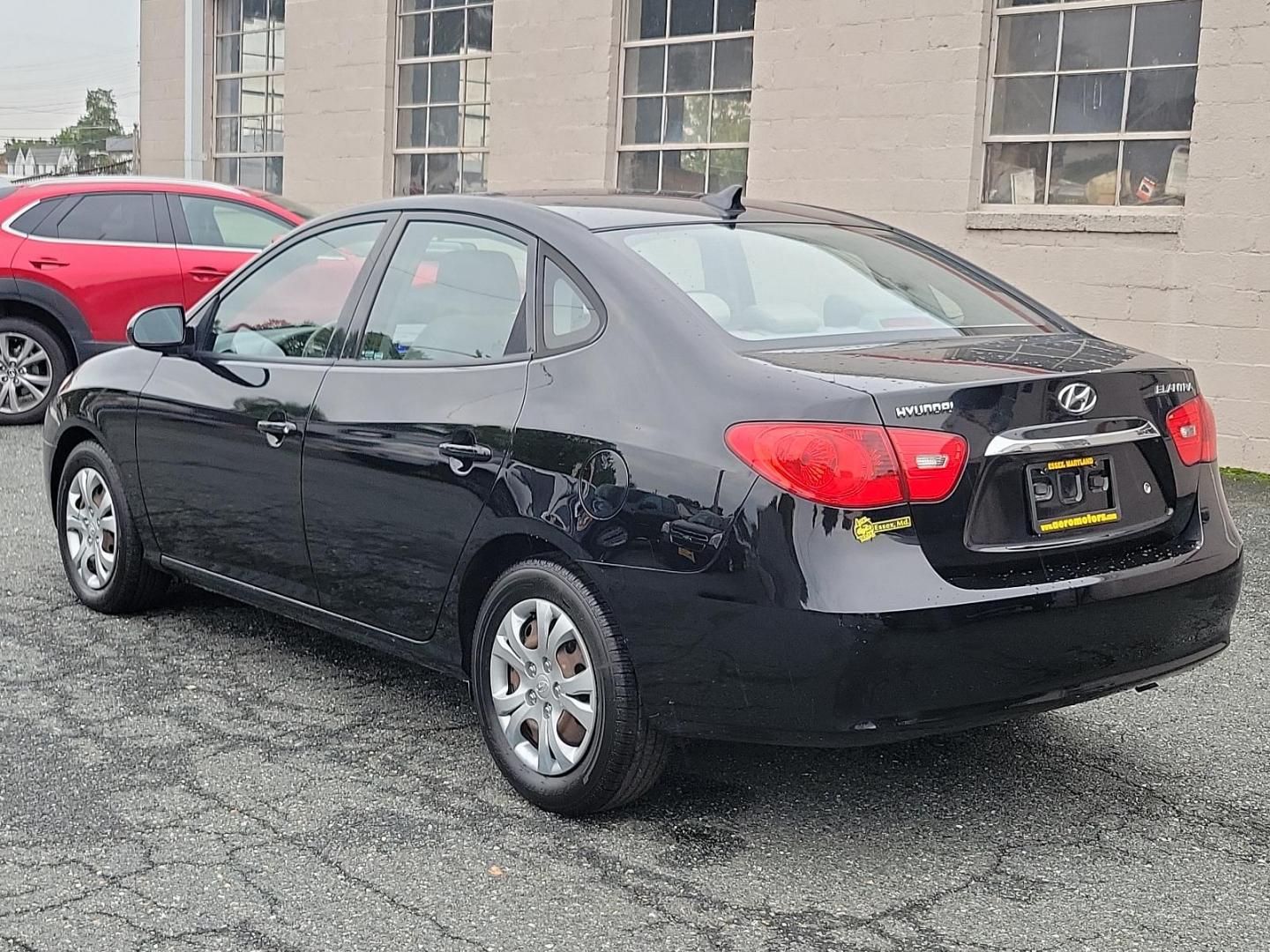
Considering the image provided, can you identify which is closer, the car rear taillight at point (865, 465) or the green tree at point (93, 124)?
the car rear taillight at point (865, 465)

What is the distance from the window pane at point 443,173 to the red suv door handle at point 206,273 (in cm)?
357

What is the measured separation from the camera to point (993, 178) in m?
10.4

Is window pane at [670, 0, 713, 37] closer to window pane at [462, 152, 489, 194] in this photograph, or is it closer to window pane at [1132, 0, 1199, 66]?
window pane at [462, 152, 489, 194]

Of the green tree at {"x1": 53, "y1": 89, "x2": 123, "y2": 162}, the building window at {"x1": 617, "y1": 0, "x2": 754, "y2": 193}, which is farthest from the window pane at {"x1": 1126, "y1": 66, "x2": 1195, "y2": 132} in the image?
the green tree at {"x1": 53, "y1": 89, "x2": 123, "y2": 162}

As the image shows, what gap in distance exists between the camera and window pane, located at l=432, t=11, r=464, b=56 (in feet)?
46.2

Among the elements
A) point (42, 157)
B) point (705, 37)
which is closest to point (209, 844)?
point (705, 37)

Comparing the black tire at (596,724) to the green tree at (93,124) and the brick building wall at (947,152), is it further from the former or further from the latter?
the green tree at (93,124)

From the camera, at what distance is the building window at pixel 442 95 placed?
1394cm

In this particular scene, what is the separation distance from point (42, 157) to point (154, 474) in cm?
11563

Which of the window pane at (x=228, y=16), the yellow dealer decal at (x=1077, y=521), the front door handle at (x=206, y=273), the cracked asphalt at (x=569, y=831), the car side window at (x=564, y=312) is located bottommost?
the cracked asphalt at (x=569, y=831)

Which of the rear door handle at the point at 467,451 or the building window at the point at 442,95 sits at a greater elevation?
the building window at the point at 442,95

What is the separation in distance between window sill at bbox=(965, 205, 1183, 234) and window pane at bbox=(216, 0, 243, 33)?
9471 mm

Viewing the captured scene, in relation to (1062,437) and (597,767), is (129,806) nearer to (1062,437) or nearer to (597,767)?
(597,767)

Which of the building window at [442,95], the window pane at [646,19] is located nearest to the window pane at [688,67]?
the window pane at [646,19]
